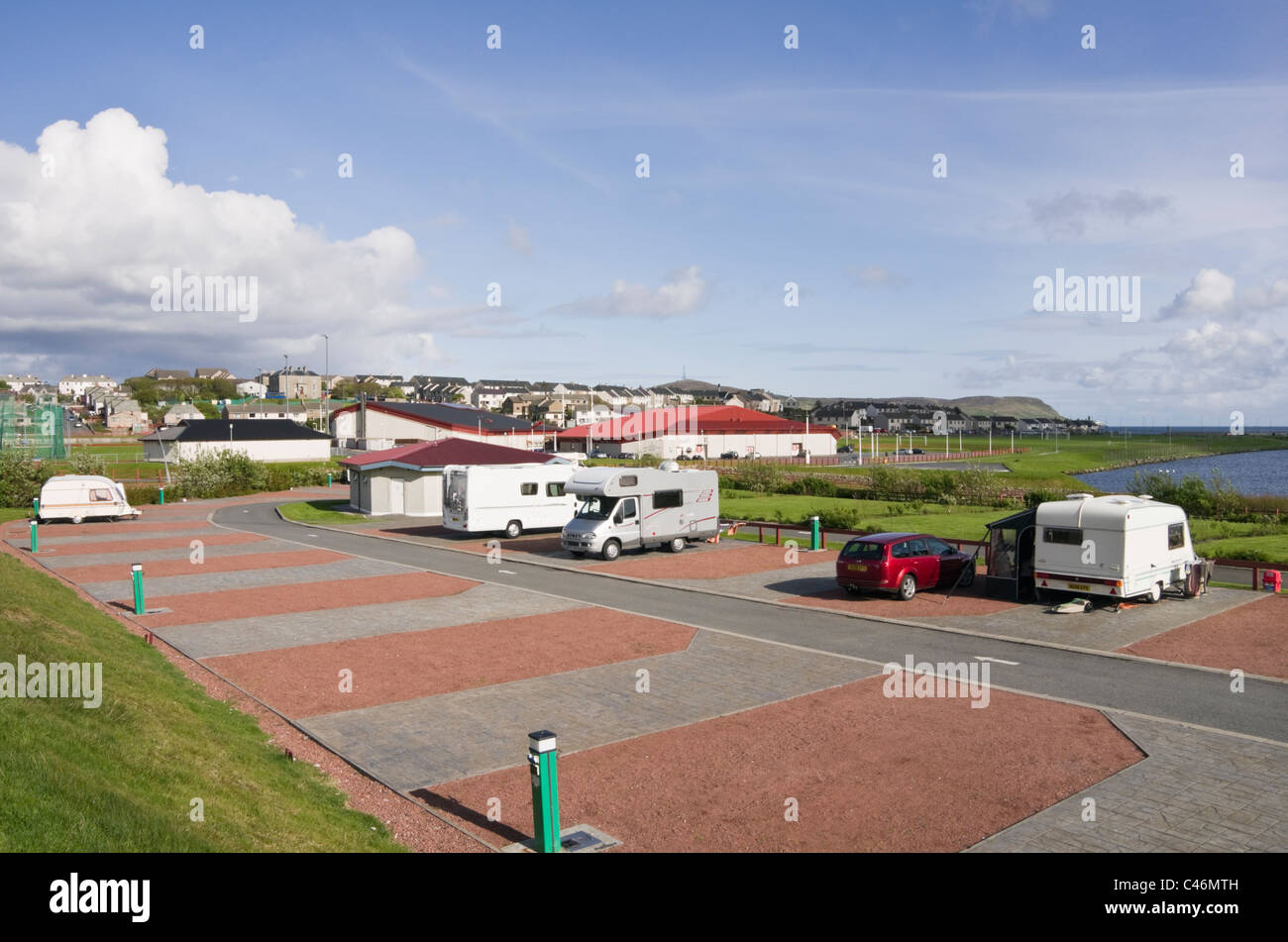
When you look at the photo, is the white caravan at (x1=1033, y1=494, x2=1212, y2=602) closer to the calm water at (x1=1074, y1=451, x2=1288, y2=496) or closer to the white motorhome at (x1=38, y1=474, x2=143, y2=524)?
the white motorhome at (x1=38, y1=474, x2=143, y2=524)

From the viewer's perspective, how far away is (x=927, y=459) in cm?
9800

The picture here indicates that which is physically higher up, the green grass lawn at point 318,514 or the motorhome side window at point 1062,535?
the motorhome side window at point 1062,535

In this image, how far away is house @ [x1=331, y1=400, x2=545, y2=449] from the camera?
8038 centimetres

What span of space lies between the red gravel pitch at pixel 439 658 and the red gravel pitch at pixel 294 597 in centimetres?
393

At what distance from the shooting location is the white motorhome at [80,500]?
127ft

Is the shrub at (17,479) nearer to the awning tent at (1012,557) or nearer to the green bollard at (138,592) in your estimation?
the green bollard at (138,592)

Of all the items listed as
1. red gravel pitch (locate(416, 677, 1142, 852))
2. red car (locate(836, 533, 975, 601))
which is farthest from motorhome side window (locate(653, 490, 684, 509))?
red gravel pitch (locate(416, 677, 1142, 852))

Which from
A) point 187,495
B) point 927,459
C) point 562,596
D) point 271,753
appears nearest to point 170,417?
point 187,495

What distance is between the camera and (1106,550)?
61.3 ft

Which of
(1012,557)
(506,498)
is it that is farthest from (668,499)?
(1012,557)

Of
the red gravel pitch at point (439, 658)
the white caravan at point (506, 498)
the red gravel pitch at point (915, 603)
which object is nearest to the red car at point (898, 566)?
the red gravel pitch at point (915, 603)

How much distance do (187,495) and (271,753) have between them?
47.9m

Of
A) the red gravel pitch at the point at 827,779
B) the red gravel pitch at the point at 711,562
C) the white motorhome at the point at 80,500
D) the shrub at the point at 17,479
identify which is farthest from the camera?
the shrub at the point at 17,479
